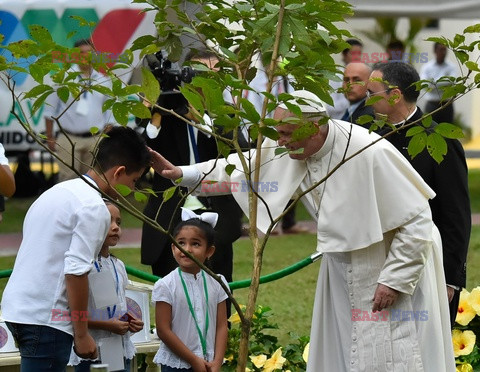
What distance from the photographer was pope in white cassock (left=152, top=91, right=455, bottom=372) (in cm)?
553

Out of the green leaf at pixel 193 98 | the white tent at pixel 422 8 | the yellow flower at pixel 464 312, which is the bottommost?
the yellow flower at pixel 464 312

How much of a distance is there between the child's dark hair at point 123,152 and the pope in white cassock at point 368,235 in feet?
0.82

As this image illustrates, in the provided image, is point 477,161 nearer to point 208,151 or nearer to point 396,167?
point 208,151

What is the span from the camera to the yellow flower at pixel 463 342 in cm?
701

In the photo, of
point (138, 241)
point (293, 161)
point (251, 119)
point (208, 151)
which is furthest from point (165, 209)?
point (138, 241)

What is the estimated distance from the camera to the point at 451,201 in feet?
20.4

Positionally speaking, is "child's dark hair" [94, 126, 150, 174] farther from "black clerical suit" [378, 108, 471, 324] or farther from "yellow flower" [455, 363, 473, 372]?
"yellow flower" [455, 363, 473, 372]

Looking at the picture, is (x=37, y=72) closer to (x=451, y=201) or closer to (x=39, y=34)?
(x=39, y=34)

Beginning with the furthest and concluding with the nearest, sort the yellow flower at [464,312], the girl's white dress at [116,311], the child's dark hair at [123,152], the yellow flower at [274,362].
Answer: the yellow flower at [464,312] → the yellow flower at [274,362] → the girl's white dress at [116,311] → the child's dark hair at [123,152]

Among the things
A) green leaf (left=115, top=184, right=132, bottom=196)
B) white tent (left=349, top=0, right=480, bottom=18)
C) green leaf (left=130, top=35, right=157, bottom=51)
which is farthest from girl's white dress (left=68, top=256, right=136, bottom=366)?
white tent (left=349, top=0, right=480, bottom=18)

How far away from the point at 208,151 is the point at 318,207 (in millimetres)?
1888

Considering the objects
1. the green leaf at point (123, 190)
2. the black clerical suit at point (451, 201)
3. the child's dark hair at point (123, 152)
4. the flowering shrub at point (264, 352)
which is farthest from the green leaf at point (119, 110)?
the flowering shrub at point (264, 352)

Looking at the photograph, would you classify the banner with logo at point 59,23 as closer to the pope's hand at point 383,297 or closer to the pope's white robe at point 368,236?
the pope's white robe at point 368,236

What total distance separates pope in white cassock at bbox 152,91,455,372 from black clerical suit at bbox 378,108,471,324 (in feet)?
1.30
